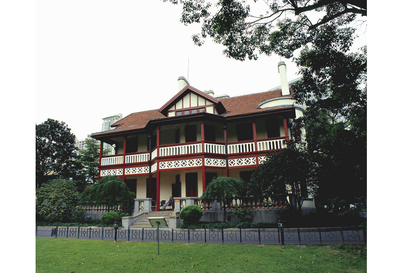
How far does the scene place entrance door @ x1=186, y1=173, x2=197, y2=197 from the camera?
1950cm

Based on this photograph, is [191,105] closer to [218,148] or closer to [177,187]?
[218,148]

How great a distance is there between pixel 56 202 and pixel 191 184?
370 inches

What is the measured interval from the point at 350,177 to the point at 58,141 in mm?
30308

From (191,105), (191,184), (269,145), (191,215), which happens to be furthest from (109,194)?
(269,145)

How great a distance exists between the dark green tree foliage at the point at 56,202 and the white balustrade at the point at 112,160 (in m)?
3.85

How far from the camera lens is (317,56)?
957cm

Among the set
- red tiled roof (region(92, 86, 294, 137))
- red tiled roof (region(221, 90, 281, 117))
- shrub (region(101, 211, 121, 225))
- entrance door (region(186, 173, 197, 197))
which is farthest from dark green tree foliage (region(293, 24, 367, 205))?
shrub (region(101, 211, 121, 225))

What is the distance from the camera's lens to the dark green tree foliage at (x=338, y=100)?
8531 millimetres

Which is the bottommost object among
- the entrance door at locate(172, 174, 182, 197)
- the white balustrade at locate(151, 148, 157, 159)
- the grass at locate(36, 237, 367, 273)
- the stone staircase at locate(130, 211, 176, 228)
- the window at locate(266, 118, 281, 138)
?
the stone staircase at locate(130, 211, 176, 228)

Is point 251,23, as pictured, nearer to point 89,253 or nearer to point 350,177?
point 350,177

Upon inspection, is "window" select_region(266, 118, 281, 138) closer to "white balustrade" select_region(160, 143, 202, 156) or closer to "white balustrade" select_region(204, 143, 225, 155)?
"white balustrade" select_region(204, 143, 225, 155)

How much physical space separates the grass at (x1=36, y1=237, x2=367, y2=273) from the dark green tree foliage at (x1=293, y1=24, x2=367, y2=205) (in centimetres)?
269

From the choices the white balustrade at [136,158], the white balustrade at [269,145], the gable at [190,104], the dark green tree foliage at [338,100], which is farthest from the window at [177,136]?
the dark green tree foliage at [338,100]

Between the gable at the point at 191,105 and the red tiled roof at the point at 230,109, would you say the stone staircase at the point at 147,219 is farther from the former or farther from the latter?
the gable at the point at 191,105
